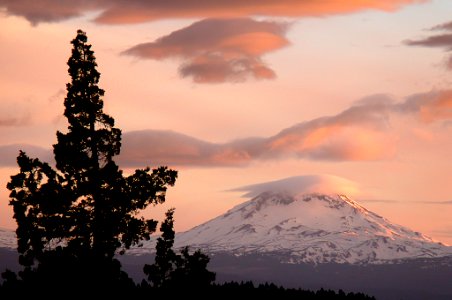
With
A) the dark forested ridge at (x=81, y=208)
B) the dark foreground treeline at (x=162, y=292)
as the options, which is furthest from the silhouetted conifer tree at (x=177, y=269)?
the dark forested ridge at (x=81, y=208)

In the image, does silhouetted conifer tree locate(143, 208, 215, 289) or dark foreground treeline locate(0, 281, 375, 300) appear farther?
silhouetted conifer tree locate(143, 208, 215, 289)

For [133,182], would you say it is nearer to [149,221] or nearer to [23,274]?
[149,221]

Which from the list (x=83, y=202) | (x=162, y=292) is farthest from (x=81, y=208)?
(x=162, y=292)

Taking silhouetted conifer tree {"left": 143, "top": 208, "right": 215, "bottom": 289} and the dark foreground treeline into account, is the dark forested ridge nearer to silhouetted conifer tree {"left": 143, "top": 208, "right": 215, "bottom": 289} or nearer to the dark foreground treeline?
the dark foreground treeline

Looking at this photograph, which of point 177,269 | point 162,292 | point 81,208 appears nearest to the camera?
point 81,208

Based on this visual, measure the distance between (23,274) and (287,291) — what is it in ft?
106

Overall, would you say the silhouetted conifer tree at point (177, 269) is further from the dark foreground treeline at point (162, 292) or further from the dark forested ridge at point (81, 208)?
the dark forested ridge at point (81, 208)

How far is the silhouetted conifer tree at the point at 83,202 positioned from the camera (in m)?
70.3

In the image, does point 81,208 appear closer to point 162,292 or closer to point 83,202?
point 83,202

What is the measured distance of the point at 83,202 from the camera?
7150cm

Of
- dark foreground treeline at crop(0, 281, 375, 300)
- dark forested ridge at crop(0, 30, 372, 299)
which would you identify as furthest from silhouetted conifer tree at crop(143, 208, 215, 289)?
dark forested ridge at crop(0, 30, 372, 299)

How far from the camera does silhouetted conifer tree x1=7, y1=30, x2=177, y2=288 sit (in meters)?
70.3

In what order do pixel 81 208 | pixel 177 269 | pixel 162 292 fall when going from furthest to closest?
1. pixel 177 269
2. pixel 162 292
3. pixel 81 208

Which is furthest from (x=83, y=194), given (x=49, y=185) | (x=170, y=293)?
(x=170, y=293)
